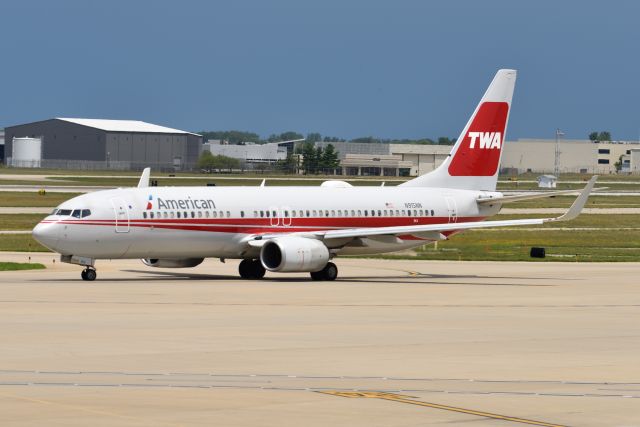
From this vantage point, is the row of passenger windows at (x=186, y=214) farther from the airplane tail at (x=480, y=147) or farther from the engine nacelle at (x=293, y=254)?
the airplane tail at (x=480, y=147)

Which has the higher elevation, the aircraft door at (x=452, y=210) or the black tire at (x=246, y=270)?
the aircraft door at (x=452, y=210)

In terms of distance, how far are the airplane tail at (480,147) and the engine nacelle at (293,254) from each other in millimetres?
9298

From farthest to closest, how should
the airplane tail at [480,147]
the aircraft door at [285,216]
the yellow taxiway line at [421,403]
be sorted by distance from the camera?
the airplane tail at [480,147] → the aircraft door at [285,216] → the yellow taxiway line at [421,403]

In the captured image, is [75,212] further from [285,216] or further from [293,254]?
[285,216]

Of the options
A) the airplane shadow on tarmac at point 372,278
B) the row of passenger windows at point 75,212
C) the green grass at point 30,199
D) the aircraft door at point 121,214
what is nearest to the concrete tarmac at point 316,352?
the airplane shadow on tarmac at point 372,278

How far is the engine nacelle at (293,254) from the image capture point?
52781 mm

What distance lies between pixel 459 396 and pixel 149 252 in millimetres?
30303

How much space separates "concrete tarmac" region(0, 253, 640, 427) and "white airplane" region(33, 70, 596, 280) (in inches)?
56.1

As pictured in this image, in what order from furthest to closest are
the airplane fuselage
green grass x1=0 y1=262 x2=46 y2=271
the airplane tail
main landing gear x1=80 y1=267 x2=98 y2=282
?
the airplane tail → green grass x1=0 y1=262 x2=46 y2=271 → main landing gear x1=80 y1=267 x2=98 y2=282 → the airplane fuselage

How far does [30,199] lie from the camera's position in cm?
12506

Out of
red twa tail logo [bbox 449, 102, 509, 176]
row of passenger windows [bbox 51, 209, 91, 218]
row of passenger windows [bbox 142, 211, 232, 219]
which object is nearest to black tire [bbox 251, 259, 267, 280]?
row of passenger windows [bbox 142, 211, 232, 219]

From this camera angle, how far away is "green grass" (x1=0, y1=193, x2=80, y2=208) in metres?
116

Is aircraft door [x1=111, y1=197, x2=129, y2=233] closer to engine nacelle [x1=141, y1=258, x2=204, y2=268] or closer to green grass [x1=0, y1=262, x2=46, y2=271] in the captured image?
engine nacelle [x1=141, y1=258, x2=204, y2=268]

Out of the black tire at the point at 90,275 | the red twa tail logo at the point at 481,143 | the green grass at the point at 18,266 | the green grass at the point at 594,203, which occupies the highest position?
the red twa tail logo at the point at 481,143
